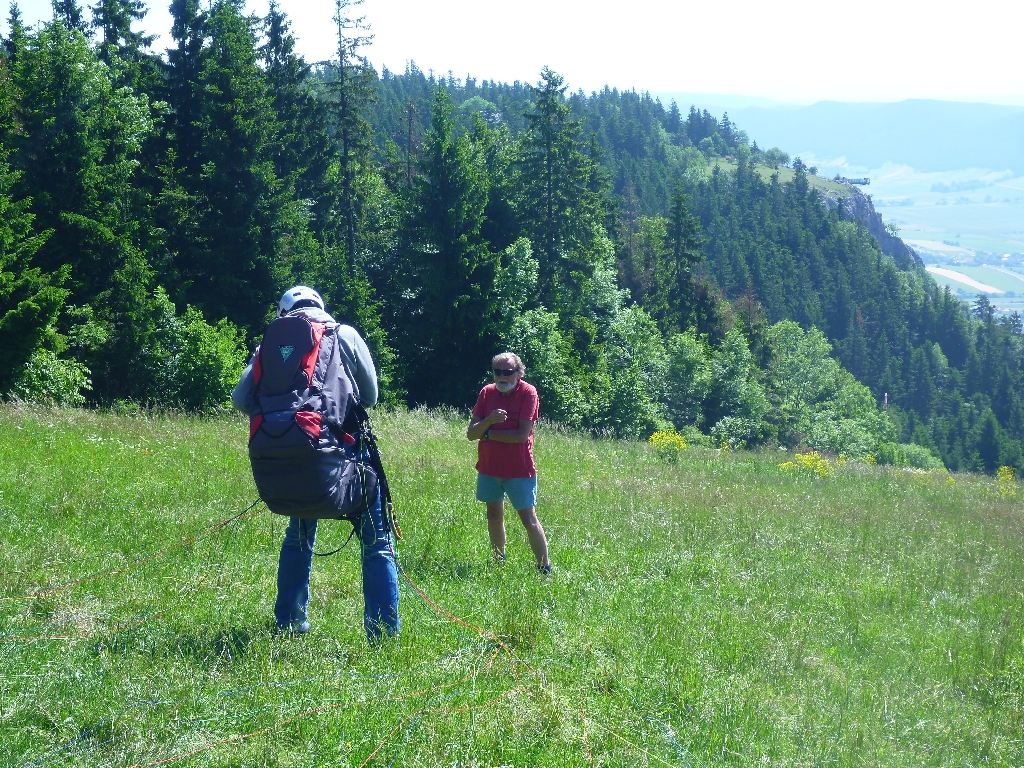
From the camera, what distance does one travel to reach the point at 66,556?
582 cm

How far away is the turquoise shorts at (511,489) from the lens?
6.27m

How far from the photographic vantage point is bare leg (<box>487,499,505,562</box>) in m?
6.46

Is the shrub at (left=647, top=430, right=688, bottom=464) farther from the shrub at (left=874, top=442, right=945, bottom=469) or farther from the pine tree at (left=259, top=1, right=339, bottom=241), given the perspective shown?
the shrub at (left=874, top=442, right=945, bottom=469)

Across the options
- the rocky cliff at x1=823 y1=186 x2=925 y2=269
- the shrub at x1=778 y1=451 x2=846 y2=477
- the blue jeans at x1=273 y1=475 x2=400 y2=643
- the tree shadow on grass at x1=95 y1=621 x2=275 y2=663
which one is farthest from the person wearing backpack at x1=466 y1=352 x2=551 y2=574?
the rocky cliff at x1=823 y1=186 x2=925 y2=269

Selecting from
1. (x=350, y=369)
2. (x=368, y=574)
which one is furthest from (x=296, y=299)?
(x=368, y=574)

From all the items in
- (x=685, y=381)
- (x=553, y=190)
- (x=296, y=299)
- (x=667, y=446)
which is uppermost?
(x=553, y=190)

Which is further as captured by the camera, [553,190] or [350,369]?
[553,190]

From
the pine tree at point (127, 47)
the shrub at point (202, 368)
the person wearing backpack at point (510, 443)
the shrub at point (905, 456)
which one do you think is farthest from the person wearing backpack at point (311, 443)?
the shrub at point (905, 456)

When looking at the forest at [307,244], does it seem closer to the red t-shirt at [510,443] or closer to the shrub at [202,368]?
the shrub at [202,368]

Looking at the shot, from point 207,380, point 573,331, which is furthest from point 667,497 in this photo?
point 573,331

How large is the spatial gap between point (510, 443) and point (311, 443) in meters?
2.44

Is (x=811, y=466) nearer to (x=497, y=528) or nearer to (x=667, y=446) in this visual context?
(x=667, y=446)

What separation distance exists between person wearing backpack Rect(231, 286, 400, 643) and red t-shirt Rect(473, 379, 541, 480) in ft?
5.72

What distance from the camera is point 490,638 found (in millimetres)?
4688
